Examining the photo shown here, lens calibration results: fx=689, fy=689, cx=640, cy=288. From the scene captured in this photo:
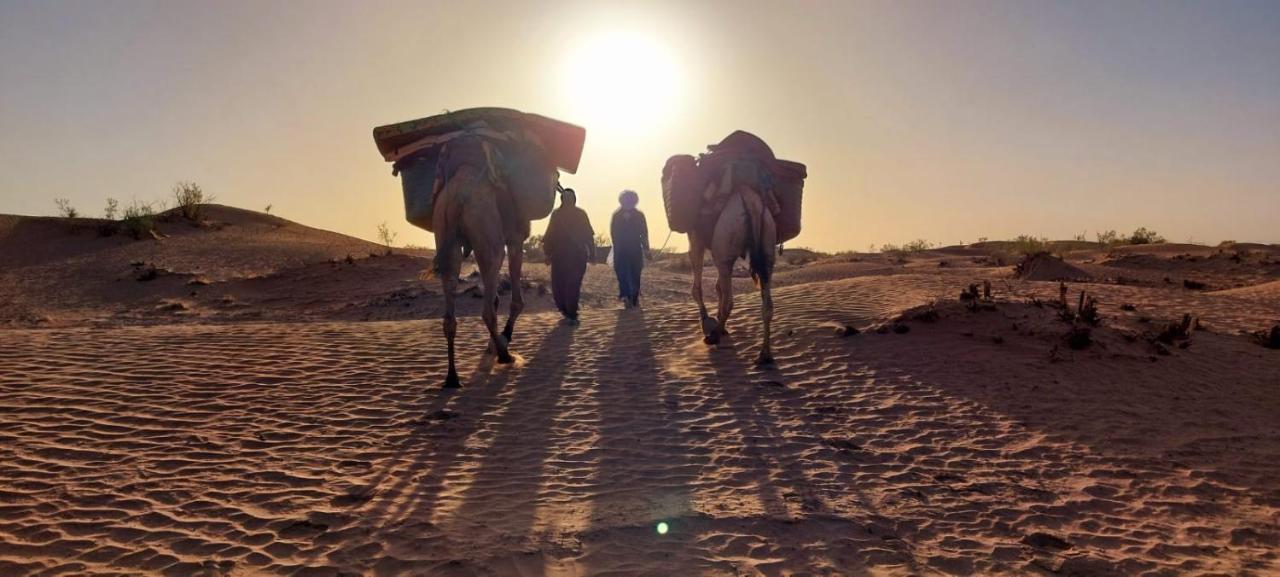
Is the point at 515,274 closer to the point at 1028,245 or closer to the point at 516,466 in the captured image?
the point at 516,466

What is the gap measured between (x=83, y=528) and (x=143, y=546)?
1.68 feet

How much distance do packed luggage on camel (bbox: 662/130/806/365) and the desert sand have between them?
3.65 ft

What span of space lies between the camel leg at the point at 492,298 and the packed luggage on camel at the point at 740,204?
273cm

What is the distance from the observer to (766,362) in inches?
323

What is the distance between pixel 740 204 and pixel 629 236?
5019 mm

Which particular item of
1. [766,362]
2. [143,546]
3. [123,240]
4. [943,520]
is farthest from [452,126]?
[123,240]

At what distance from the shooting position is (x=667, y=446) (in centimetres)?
553

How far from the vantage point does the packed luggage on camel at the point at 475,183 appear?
23.2ft

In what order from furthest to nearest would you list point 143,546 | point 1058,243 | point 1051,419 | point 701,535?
point 1058,243 → point 1051,419 → point 701,535 → point 143,546

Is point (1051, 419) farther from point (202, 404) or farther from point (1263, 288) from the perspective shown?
point (1263, 288)

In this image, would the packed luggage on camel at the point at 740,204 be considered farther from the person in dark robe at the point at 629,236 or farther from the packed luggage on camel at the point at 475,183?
the person in dark robe at the point at 629,236

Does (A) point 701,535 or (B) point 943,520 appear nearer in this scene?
(A) point 701,535

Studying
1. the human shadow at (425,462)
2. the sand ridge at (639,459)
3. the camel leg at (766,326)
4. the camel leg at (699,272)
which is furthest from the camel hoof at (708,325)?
the human shadow at (425,462)

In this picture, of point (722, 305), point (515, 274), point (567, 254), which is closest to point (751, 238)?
point (722, 305)
